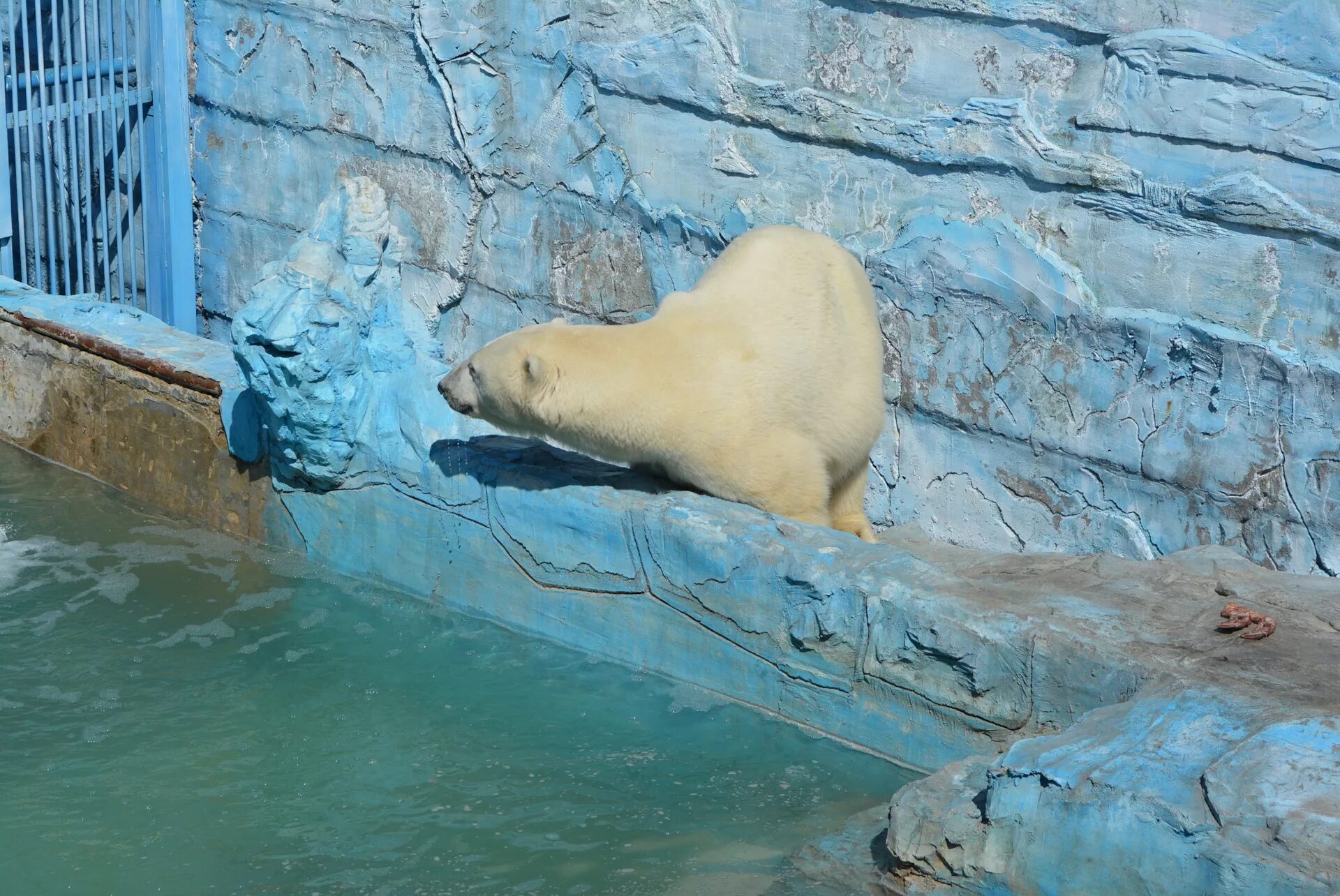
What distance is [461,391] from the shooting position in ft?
13.6

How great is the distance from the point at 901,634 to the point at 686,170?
9.57ft

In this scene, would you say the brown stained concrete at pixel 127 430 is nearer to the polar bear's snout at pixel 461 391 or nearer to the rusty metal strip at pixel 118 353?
the rusty metal strip at pixel 118 353

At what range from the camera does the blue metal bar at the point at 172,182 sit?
7.35 m

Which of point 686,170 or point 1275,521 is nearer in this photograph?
point 1275,521

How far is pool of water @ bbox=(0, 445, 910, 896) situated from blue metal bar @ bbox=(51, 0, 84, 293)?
258cm

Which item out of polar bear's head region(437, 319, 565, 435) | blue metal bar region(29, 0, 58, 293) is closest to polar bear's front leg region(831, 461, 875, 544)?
polar bear's head region(437, 319, 565, 435)

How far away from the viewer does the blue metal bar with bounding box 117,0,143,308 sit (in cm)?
705

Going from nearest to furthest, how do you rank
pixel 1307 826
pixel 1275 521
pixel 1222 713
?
pixel 1307 826 < pixel 1222 713 < pixel 1275 521

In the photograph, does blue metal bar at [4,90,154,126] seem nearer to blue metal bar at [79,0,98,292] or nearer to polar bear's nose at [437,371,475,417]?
blue metal bar at [79,0,98,292]

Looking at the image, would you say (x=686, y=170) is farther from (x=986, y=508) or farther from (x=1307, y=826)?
Result: (x=1307, y=826)

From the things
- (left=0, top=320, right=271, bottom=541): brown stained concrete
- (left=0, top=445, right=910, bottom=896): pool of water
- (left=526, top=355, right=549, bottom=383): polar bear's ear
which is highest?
(left=526, top=355, right=549, bottom=383): polar bear's ear

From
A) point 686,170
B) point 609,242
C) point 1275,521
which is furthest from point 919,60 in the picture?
point 1275,521

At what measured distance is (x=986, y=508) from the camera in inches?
209

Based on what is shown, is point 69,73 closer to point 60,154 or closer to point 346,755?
point 60,154
